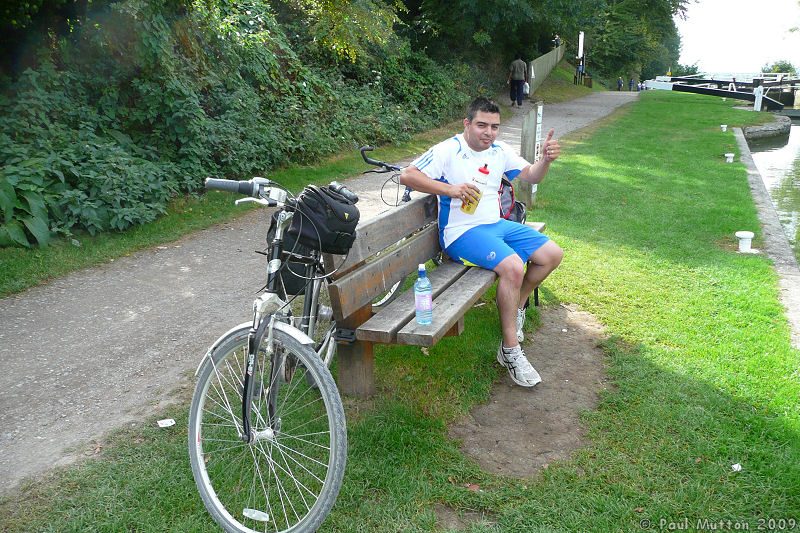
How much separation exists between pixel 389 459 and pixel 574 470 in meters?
0.93

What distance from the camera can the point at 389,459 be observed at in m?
3.30

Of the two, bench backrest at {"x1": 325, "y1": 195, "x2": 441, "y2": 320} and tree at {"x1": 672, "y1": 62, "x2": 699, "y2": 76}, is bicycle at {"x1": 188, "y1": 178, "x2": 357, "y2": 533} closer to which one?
bench backrest at {"x1": 325, "y1": 195, "x2": 441, "y2": 320}

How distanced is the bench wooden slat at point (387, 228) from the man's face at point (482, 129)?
1.69ft

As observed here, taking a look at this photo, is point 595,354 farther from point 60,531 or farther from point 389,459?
point 60,531

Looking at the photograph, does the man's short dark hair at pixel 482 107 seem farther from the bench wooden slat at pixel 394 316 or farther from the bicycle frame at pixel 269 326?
the bicycle frame at pixel 269 326

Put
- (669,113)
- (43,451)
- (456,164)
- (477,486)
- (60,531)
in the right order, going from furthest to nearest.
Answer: (669,113)
(456,164)
(43,451)
(477,486)
(60,531)

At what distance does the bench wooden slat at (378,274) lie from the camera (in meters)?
3.26

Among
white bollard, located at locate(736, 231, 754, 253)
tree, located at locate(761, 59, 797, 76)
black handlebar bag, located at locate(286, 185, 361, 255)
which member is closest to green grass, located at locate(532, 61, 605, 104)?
white bollard, located at locate(736, 231, 754, 253)

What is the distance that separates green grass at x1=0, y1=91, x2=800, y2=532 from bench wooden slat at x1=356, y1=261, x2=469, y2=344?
0.54 meters

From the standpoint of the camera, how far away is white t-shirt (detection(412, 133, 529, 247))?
4.44 m

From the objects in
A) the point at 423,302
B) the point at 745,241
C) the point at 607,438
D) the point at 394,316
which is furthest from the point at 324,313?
the point at 745,241

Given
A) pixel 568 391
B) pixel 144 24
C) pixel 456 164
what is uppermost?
pixel 144 24

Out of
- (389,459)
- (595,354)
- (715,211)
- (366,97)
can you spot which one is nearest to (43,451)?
(389,459)

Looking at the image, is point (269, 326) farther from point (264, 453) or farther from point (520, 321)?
point (520, 321)
